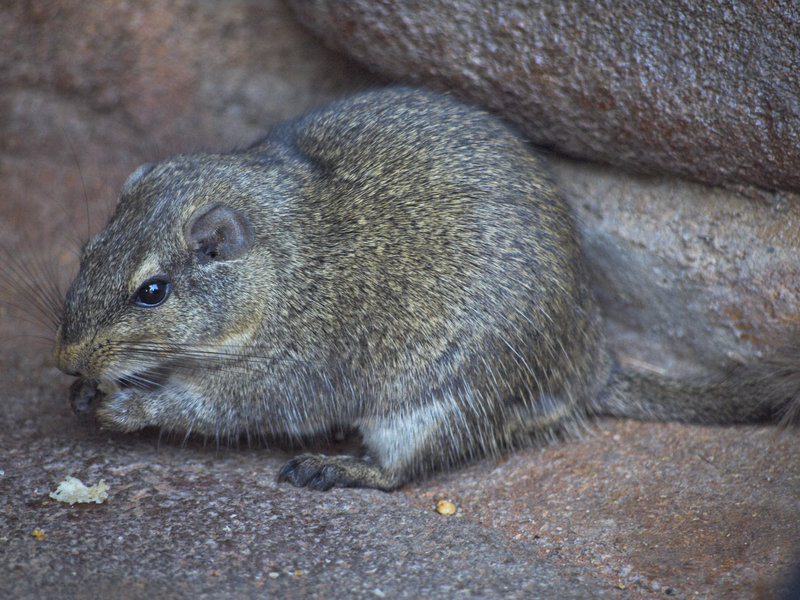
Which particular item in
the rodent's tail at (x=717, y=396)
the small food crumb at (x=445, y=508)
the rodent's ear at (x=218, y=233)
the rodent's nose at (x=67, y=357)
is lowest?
the small food crumb at (x=445, y=508)

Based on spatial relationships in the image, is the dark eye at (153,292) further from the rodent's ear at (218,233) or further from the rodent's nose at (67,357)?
the rodent's nose at (67,357)

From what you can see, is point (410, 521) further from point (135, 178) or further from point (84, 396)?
point (135, 178)

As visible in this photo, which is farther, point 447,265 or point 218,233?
point 447,265

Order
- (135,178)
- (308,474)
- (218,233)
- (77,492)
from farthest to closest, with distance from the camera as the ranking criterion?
(135,178) → (308,474) → (218,233) → (77,492)

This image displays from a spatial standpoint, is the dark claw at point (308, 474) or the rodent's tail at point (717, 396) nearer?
the dark claw at point (308, 474)

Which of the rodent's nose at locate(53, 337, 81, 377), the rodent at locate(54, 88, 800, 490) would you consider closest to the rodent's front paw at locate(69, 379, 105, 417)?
the rodent at locate(54, 88, 800, 490)

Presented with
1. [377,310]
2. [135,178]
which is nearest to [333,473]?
[377,310]

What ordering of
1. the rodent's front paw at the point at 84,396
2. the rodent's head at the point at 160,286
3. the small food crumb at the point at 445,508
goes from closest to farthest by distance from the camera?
the rodent's head at the point at 160,286, the small food crumb at the point at 445,508, the rodent's front paw at the point at 84,396

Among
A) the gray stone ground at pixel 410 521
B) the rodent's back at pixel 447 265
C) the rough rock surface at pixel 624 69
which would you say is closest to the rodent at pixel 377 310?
the rodent's back at pixel 447 265
